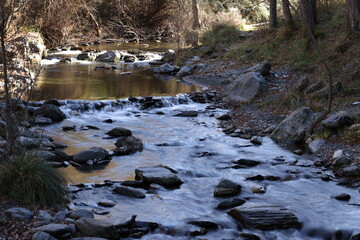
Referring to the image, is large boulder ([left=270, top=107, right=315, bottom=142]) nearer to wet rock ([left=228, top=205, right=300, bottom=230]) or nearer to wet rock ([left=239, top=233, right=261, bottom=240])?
wet rock ([left=228, top=205, right=300, bottom=230])

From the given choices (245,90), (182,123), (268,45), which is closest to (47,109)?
(182,123)

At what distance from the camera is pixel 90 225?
5293 millimetres

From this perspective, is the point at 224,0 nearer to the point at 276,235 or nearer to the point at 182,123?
the point at 182,123

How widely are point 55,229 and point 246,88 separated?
376 inches

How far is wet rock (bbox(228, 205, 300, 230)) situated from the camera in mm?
5965

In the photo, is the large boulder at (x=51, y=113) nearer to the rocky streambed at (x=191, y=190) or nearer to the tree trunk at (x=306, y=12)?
the rocky streambed at (x=191, y=190)

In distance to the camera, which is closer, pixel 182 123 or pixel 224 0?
pixel 182 123

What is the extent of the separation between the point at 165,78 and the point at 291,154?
9.96m

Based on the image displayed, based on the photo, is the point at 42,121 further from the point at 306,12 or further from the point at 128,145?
the point at 306,12

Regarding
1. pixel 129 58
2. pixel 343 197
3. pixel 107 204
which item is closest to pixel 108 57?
pixel 129 58

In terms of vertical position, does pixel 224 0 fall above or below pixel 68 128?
above

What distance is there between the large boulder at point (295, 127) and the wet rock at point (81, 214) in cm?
526

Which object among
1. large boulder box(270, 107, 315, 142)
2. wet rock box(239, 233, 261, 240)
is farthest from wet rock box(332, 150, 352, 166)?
wet rock box(239, 233, 261, 240)

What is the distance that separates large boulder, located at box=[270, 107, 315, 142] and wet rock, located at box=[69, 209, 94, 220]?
526 centimetres
